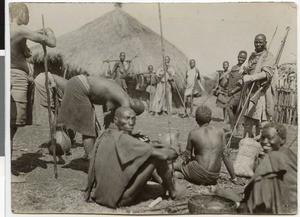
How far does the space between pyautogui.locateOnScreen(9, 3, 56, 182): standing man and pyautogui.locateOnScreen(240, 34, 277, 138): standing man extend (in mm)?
1698

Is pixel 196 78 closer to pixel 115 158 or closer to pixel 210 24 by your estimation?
pixel 210 24

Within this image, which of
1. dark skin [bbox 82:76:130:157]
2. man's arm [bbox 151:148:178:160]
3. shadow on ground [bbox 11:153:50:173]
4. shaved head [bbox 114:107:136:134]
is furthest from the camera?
shadow on ground [bbox 11:153:50:173]

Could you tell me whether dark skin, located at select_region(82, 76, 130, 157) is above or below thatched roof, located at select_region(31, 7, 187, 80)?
below

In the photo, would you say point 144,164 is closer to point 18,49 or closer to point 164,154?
point 164,154

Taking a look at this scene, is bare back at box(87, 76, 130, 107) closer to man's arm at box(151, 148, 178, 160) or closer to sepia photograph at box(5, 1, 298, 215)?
sepia photograph at box(5, 1, 298, 215)

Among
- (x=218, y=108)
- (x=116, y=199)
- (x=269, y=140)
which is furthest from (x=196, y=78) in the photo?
(x=116, y=199)

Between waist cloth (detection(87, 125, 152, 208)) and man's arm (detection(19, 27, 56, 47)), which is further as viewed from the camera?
man's arm (detection(19, 27, 56, 47))

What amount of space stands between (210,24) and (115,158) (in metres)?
1.40

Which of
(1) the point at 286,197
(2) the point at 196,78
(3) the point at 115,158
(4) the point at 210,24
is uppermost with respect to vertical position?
(4) the point at 210,24

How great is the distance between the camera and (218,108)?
19.3ft

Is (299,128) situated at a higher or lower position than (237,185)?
higher

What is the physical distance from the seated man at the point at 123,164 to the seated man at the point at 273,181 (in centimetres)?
61

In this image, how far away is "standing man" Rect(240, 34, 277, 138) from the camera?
5.80m

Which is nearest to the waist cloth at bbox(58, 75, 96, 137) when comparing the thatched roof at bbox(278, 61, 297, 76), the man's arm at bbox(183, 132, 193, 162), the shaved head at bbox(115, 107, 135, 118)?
the shaved head at bbox(115, 107, 135, 118)
